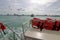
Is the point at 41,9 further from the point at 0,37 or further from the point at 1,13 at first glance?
the point at 0,37

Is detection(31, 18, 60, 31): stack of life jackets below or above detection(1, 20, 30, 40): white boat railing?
above

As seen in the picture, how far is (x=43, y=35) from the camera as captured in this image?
1515 millimetres

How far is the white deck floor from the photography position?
1394mm

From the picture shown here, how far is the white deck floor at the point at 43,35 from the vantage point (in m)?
1.39

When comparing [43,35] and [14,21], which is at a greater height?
[14,21]

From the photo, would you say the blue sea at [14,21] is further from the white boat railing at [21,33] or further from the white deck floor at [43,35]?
the white deck floor at [43,35]

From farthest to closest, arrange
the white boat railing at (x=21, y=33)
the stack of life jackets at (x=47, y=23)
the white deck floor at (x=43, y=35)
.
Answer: the white boat railing at (x=21, y=33), the stack of life jackets at (x=47, y=23), the white deck floor at (x=43, y=35)

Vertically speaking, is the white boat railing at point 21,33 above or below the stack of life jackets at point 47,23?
below

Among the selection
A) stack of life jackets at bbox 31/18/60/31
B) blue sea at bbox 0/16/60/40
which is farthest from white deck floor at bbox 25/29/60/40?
blue sea at bbox 0/16/60/40

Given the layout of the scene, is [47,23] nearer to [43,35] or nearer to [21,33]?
[43,35]

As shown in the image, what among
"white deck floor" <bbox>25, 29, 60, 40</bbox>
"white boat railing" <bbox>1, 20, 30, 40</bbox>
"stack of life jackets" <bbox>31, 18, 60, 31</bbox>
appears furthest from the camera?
"white boat railing" <bbox>1, 20, 30, 40</bbox>

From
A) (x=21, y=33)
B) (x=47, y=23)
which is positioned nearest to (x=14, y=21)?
(x=21, y=33)

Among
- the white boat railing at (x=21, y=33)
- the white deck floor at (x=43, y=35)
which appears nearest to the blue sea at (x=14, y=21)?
the white boat railing at (x=21, y=33)

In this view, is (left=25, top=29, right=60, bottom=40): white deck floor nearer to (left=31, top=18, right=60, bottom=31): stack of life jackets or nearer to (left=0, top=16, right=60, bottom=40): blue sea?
(left=31, top=18, right=60, bottom=31): stack of life jackets
